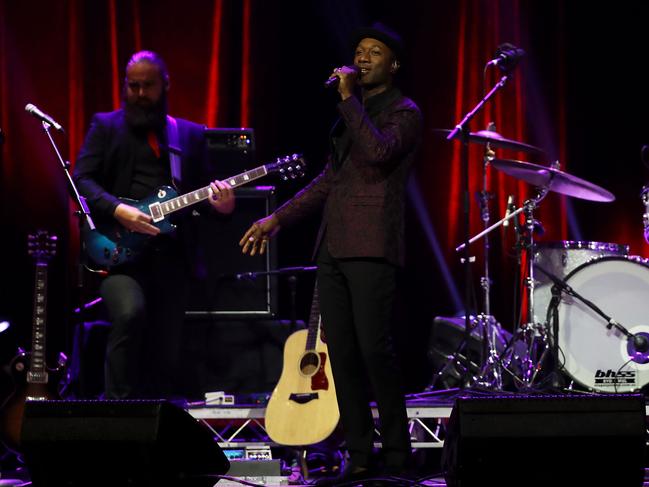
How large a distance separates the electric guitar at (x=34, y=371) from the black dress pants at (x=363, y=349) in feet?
5.90

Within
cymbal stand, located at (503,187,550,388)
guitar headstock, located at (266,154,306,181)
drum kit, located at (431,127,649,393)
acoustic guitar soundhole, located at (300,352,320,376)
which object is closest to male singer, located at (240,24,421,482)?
guitar headstock, located at (266,154,306,181)

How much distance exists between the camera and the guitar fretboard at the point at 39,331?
16.6 ft

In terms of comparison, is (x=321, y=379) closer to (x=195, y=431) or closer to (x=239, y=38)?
(x=195, y=431)

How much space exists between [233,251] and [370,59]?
199 cm

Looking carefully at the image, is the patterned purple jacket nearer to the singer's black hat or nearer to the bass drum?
the singer's black hat

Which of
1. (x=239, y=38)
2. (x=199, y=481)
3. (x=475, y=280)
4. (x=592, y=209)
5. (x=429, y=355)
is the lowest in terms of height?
(x=199, y=481)

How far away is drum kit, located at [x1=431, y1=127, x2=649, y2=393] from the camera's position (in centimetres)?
568

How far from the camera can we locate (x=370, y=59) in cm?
414

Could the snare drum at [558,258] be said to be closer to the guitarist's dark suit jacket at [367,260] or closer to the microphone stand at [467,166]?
the microphone stand at [467,166]

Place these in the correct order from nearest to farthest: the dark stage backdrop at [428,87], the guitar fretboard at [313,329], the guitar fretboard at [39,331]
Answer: the guitar fretboard at [39,331] → the guitar fretboard at [313,329] → the dark stage backdrop at [428,87]

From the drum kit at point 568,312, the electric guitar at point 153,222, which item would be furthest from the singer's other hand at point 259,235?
the drum kit at point 568,312

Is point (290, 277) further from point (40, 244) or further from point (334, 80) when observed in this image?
point (334, 80)

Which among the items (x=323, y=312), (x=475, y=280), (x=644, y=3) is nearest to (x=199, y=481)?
(x=323, y=312)

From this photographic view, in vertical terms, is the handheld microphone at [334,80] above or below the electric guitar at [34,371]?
above
